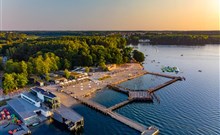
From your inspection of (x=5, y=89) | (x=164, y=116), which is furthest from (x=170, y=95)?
(x=5, y=89)

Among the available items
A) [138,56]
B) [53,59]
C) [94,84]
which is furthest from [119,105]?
[138,56]

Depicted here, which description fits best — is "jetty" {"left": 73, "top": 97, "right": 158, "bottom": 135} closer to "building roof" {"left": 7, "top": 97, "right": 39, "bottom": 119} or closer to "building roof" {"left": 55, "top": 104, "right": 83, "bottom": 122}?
"building roof" {"left": 55, "top": 104, "right": 83, "bottom": 122}

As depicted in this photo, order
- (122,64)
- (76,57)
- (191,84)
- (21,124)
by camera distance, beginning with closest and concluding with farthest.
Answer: (21,124) < (191,84) < (76,57) < (122,64)

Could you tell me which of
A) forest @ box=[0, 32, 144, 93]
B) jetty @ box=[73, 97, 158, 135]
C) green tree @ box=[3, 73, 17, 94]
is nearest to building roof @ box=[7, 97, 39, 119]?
→ green tree @ box=[3, 73, 17, 94]

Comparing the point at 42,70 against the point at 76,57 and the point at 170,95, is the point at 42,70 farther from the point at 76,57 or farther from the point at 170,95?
the point at 170,95

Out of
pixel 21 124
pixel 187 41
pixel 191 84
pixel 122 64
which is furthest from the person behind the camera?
pixel 187 41

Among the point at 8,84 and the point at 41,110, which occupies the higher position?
the point at 8,84

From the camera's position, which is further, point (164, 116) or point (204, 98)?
point (204, 98)

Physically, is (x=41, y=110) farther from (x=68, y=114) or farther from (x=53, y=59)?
(x=53, y=59)
